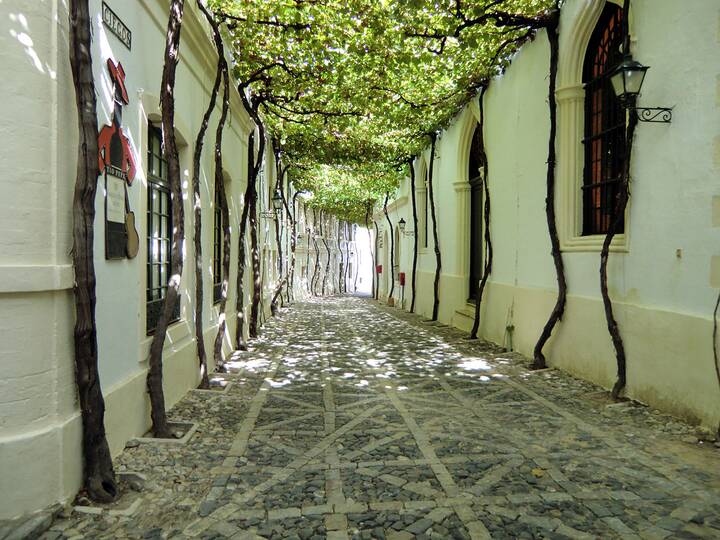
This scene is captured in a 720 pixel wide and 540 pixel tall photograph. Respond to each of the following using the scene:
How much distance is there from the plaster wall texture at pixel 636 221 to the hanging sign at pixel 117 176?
4955mm

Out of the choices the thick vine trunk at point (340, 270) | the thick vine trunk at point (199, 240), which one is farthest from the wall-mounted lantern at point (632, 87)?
the thick vine trunk at point (340, 270)

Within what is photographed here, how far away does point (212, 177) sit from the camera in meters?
6.99

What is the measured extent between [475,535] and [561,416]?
2571mm

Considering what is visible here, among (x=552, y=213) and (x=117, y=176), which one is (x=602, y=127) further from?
(x=117, y=176)

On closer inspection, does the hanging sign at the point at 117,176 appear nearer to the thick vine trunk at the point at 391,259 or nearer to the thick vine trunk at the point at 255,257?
the thick vine trunk at the point at 255,257

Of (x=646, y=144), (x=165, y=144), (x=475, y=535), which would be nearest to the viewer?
(x=475, y=535)

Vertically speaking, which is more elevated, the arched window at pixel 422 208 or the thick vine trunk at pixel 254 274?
the arched window at pixel 422 208

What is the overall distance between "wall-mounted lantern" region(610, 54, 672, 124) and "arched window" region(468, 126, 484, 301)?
630cm

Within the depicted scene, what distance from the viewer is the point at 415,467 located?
3.70 m

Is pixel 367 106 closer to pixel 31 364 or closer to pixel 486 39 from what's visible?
pixel 486 39

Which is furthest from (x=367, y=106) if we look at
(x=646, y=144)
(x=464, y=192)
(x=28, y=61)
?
(x=28, y=61)

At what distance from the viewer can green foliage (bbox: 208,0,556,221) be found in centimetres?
706

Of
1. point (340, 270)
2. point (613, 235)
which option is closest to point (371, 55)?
point (613, 235)

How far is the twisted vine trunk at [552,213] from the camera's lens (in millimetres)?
6871
